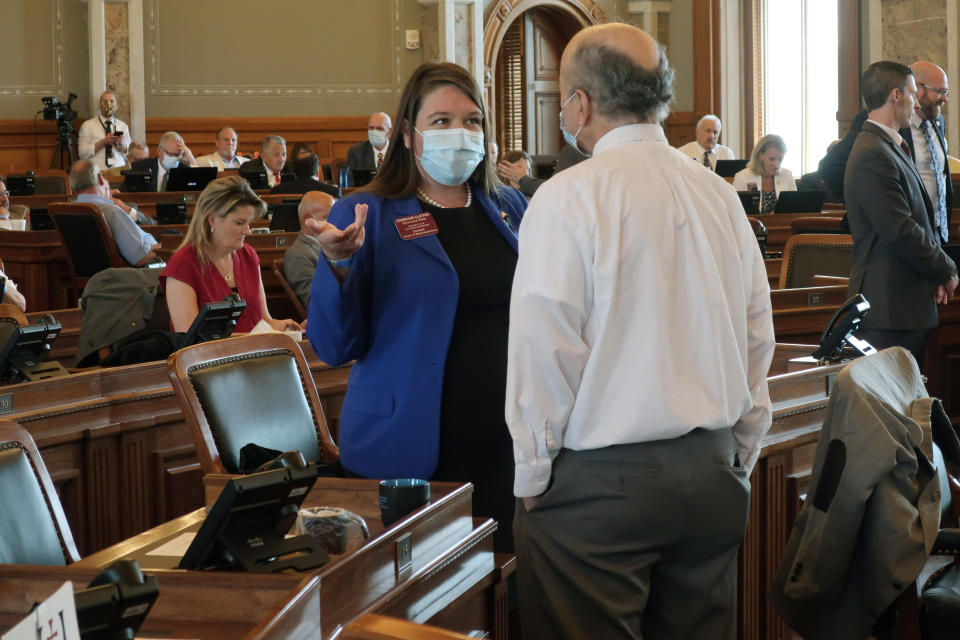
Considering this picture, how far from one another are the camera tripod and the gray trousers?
1088cm

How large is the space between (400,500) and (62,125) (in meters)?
10.9

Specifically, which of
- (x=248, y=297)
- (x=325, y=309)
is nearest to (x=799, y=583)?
(x=325, y=309)

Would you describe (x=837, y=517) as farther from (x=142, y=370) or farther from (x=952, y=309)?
(x=952, y=309)

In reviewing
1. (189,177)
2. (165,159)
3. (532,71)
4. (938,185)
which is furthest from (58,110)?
(938,185)

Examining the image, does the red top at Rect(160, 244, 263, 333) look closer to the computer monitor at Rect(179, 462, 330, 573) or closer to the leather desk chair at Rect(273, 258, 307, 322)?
the leather desk chair at Rect(273, 258, 307, 322)

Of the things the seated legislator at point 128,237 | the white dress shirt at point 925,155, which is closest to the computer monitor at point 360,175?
the seated legislator at point 128,237

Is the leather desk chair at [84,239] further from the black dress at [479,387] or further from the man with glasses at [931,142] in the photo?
the black dress at [479,387]

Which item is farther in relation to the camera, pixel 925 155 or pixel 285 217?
pixel 285 217

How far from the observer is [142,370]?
124 inches

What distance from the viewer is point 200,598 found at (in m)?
1.41

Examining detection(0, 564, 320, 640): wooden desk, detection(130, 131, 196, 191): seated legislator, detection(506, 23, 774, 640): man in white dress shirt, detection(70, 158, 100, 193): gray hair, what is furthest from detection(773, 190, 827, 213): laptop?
detection(0, 564, 320, 640): wooden desk

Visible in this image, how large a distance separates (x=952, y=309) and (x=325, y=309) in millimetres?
3532

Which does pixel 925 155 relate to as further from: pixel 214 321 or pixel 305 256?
pixel 214 321

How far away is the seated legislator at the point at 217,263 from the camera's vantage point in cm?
404
